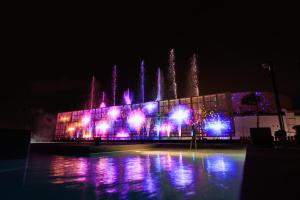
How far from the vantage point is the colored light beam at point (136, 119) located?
40.3 metres

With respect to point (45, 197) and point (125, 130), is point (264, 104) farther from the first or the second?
point (45, 197)

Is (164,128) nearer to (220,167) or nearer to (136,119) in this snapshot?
(136,119)

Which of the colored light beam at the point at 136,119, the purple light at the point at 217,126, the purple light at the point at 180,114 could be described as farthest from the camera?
the colored light beam at the point at 136,119

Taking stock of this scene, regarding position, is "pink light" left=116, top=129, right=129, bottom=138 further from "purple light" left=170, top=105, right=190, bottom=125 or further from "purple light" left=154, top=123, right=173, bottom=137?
"purple light" left=170, top=105, right=190, bottom=125

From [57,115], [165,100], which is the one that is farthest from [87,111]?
[165,100]

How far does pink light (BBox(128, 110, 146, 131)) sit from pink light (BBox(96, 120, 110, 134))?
6676 mm

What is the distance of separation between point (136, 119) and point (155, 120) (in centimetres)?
432

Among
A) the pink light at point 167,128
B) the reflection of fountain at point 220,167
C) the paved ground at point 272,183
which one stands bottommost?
the reflection of fountain at point 220,167

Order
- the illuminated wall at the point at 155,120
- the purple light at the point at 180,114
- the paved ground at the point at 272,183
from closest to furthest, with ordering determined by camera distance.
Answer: the paved ground at the point at 272,183
the illuminated wall at the point at 155,120
the purple light at the point at 180,114

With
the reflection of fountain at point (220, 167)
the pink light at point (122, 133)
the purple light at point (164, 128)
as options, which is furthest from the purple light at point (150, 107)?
the reflection of fountain at point (220, 167)

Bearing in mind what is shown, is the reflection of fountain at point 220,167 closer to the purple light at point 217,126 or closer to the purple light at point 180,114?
the purple light at point 217,126

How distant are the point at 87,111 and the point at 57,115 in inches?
490

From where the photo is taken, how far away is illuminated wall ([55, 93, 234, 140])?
3341cm

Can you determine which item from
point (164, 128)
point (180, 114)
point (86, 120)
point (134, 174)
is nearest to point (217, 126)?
point (180, 114)
